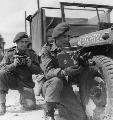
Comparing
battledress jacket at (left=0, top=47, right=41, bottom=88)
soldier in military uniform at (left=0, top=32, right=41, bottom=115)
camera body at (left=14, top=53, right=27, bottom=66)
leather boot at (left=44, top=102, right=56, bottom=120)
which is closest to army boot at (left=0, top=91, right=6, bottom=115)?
soldier in military uniform at (left=0, top=32, right=41, bottom=115)

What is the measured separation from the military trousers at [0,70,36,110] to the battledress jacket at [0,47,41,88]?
64 millimetres

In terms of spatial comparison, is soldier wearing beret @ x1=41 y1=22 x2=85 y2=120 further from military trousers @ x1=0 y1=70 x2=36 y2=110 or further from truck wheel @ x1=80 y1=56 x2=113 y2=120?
military trousers @ x1=0 y1=70 x2=36 y2=110

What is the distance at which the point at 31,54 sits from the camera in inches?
204

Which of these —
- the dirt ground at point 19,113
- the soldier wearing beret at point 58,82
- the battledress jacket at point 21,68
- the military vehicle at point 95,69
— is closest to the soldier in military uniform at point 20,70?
the battledress jacket at point 21,68

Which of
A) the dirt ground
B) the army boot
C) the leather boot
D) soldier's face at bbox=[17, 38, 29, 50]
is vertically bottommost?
the dirt ground

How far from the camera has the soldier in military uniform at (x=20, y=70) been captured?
494 cm

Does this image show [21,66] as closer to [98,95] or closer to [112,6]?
[98,95]

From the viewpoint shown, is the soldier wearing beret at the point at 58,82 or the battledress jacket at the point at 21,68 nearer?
the soldier wearing beret at the point at 58,82

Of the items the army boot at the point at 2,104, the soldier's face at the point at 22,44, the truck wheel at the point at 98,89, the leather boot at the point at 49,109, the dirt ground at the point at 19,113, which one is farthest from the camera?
the soldier's face at the point at 22,44

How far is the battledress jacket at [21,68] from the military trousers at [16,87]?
0.21 feet

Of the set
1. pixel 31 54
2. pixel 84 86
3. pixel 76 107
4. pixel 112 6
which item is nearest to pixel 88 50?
pixel 84 86

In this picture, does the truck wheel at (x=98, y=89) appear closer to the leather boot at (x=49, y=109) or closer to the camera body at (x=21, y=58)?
the leather boot at (x=49, y=109)

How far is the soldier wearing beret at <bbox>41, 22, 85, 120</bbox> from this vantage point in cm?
355

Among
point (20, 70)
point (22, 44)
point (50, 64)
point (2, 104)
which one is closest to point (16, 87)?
point (20, 70)
